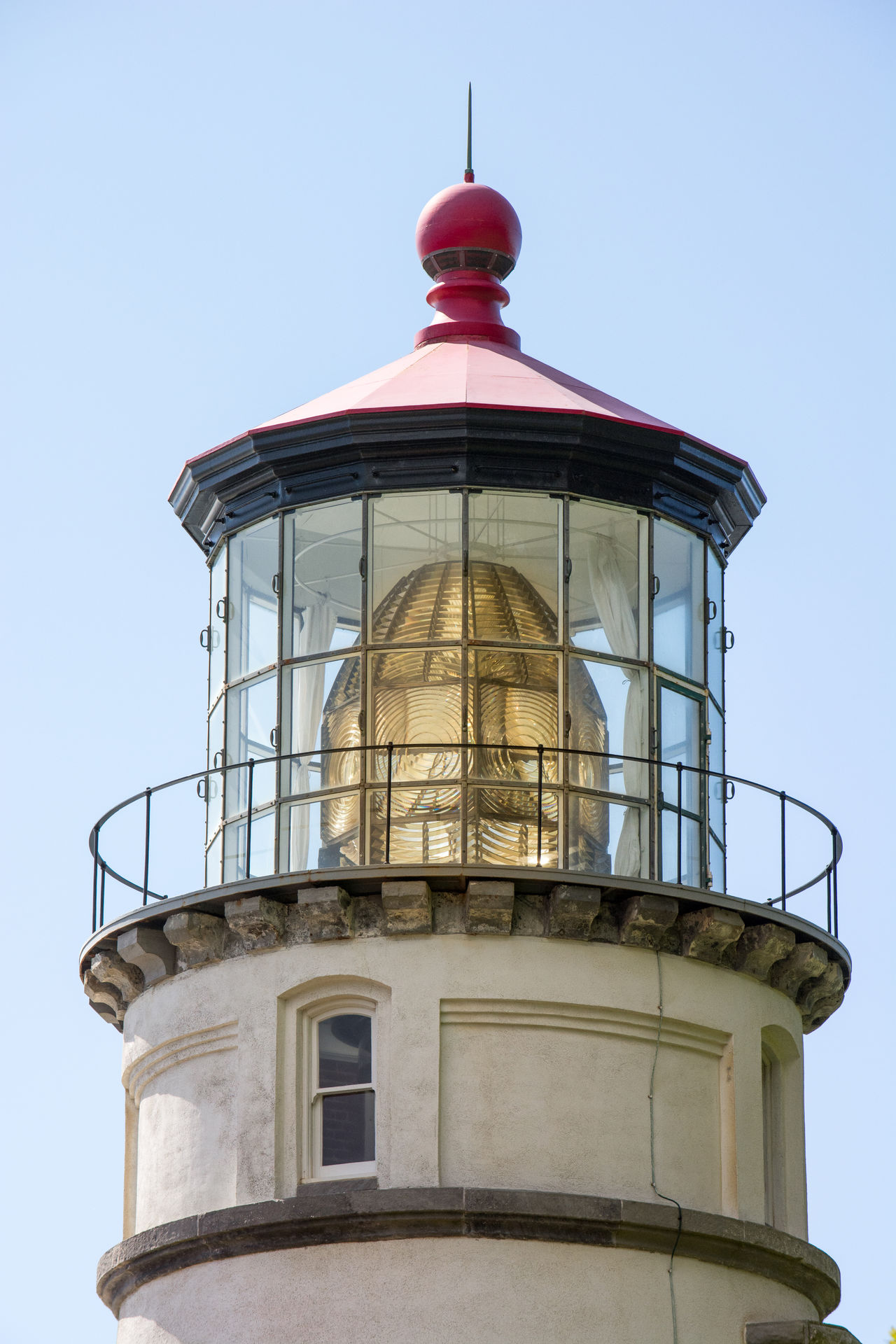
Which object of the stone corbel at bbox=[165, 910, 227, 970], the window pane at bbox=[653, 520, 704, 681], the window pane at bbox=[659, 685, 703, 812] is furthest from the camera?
the window pane at bbox=[653, 520, 704, 681]

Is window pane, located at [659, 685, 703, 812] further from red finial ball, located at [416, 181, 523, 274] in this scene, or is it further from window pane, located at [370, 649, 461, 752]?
red finial ball, located at [416, 181, 523, 274]

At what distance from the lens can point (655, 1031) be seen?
22.5 m

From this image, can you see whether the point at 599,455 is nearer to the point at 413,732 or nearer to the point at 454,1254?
the point at 413,732

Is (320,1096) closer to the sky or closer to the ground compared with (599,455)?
closer to the ground

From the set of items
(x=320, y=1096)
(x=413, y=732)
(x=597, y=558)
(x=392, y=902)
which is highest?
(x=597, y=558)

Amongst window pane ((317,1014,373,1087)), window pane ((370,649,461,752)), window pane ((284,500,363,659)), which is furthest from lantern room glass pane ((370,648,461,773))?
window pane ((317,1014,373,1087))

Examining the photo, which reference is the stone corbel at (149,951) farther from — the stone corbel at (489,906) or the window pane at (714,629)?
the window pane at (714,629)

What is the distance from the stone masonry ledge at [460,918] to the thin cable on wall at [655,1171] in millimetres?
336

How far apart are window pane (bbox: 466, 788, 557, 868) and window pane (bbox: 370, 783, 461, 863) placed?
15 cm

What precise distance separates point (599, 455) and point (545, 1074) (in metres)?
5.39

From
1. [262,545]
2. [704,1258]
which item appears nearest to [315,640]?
[262,545]

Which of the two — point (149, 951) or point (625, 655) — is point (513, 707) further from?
point (149, 951)

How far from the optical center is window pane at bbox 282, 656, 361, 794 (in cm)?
2305

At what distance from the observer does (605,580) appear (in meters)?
23.7
